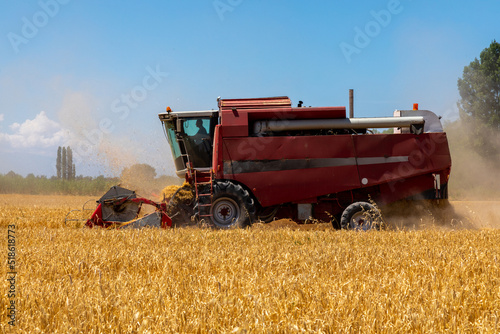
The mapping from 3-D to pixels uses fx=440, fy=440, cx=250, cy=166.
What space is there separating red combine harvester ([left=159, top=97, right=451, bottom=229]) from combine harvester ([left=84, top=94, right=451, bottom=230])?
0.7 inches

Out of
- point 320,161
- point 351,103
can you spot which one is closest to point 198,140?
point 320,161

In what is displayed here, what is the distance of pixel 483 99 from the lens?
33594 mm

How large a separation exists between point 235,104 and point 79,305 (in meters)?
6.16

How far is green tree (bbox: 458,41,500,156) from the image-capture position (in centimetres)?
3238

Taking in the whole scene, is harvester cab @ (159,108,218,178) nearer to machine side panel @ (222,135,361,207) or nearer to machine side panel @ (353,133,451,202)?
machine side panel @ (222,135,361,207)

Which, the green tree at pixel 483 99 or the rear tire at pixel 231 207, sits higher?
the green tree at pixel 483 99

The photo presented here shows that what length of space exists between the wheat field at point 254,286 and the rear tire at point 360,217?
5.75 ft

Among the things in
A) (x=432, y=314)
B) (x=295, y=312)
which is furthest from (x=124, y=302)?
(x=432, y=314)

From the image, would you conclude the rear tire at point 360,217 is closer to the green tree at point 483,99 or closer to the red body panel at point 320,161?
the red body panel at point 320,161

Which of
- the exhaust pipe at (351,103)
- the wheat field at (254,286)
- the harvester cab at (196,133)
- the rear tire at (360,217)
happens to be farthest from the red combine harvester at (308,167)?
the wheat field at (254,286)

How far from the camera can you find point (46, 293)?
3000mm

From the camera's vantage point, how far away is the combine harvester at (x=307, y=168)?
806 centimetres

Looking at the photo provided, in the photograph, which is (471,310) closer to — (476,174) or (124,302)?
(124,302)

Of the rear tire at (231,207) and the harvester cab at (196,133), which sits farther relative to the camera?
the harvester cab at (196,133)
